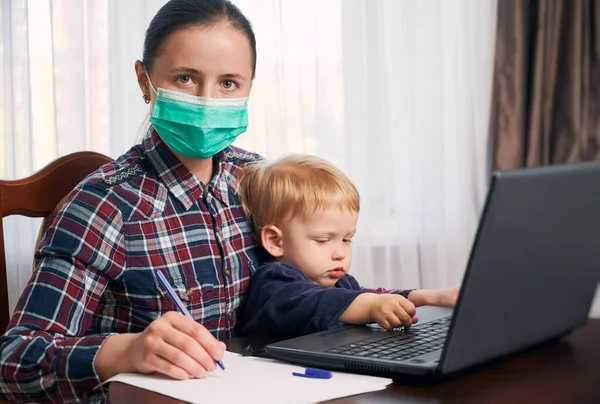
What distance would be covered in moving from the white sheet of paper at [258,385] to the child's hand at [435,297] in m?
0.46

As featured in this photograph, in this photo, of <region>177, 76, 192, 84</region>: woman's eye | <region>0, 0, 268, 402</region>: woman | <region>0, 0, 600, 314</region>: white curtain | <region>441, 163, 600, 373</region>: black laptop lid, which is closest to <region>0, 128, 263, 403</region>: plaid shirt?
<region>0, 0, 268, 402</region>: woman

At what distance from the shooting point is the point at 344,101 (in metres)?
2.91

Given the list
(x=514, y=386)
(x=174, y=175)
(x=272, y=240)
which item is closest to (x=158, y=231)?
(x=174, y=175)

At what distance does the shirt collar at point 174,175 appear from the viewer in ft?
4.64

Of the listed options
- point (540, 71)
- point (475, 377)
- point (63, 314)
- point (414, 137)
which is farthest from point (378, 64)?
point (475, 377)

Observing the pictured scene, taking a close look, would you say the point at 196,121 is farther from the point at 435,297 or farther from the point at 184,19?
the point at 435,297

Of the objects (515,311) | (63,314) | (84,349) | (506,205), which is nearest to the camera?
(506,205)

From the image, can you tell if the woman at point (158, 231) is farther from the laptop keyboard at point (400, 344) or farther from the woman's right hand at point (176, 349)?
the laptop keyboard at point (400, 344)

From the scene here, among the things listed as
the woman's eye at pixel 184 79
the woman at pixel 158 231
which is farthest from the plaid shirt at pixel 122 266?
the woman's eye at pixel 184 79

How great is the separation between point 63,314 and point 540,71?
2.21m

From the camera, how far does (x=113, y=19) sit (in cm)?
262

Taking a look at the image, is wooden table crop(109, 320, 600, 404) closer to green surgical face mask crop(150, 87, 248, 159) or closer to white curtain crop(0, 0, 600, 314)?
green surgical face mask crop(150, 87, 248, 159)

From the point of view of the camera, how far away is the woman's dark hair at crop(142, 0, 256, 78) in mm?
1400

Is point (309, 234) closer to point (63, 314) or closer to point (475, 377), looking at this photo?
point (63, 314)
